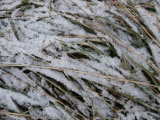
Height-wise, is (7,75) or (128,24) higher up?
(128,24)

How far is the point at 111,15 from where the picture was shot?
91 centimetres

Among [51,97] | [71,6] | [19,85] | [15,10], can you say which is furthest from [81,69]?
[15,10]

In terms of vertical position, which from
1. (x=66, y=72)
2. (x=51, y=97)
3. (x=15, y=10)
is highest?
(x=15, y=10)

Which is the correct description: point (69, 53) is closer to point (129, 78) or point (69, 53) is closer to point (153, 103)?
point (129, 78)

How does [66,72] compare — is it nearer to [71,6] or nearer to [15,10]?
[71,6]

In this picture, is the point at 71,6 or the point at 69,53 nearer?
the point at 69,53

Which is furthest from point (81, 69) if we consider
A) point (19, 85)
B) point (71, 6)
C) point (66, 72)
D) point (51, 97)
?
point (71, 6)

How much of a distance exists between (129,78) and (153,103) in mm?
180

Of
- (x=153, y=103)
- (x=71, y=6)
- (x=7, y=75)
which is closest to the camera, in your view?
(x=153, y=103)

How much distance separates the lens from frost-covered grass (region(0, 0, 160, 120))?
729mm

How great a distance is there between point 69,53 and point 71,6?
0.38 meters

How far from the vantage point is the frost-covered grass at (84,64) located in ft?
2.39

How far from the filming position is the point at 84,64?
79 centimetres

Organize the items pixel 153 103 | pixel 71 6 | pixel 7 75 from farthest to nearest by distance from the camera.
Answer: pixel 71 6 < pixel 7 75 < pixel 153 103
